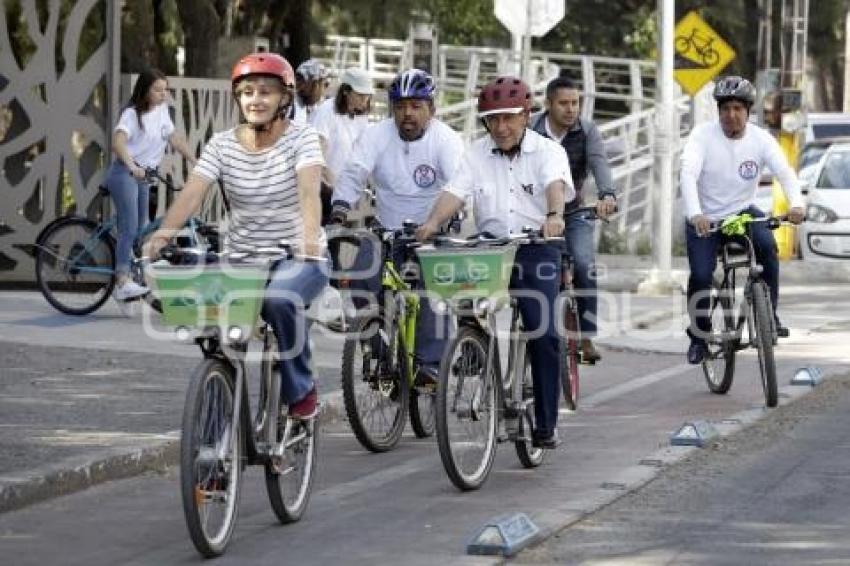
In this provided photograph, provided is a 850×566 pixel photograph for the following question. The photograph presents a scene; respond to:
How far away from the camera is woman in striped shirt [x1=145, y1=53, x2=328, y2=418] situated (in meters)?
8.98

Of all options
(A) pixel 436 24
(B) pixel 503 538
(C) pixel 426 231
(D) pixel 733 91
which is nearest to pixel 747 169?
(D) pixel 733 91

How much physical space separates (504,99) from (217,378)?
2.56 metres

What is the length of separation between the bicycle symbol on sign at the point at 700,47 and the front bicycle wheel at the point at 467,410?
14142 mm

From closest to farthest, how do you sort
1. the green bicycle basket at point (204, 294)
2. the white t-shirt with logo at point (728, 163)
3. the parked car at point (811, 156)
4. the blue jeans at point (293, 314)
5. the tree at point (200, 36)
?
the green bicycle basket at point (204, 294), the blue jeans at point (293, 314), the white t-shirt with logo at point (728, 163), the tree at point (200, 36), the parked car at point (811, 156)

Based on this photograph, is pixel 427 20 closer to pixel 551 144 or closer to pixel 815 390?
pixel 815 390

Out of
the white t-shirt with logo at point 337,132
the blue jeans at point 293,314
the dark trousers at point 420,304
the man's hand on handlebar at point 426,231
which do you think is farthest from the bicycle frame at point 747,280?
the blue jeans at point 293,314

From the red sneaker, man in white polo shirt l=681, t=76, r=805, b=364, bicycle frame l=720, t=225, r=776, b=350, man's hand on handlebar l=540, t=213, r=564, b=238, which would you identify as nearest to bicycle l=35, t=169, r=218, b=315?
man in white polo shirt l=681, t=76, r=805, b=364

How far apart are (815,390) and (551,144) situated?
4.28 metres

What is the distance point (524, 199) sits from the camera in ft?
35.2

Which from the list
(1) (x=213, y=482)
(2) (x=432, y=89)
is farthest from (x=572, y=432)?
(1) (x=213, y=482)

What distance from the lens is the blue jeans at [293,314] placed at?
886cm

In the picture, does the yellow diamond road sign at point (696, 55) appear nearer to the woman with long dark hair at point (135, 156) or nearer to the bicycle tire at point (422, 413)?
the woman with long dark hair at point (135, 156)

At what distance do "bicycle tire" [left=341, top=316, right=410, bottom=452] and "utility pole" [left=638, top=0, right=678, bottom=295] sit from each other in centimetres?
1171

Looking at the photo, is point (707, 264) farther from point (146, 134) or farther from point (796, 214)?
point (146, 134)
